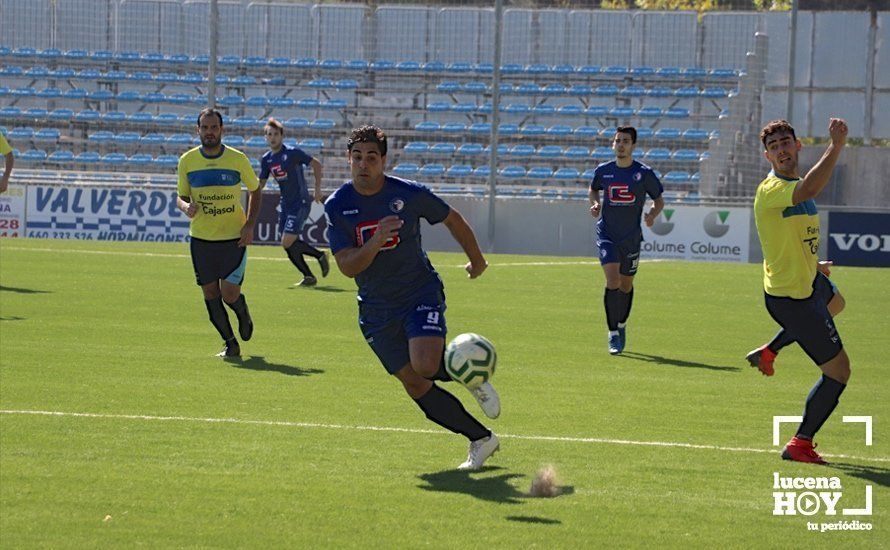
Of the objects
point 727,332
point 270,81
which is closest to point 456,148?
point 270,81

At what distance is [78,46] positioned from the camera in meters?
45.1

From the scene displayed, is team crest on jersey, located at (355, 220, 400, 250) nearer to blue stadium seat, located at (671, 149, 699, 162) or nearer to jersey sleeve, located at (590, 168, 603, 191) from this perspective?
jersey sleeve, located at (590, 168, 603, 191)

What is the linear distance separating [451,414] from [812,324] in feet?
7.62

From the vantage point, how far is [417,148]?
4050 centimetres

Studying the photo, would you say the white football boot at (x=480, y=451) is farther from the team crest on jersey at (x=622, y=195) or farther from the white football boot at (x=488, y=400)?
the team crest on jersey at (x=622, y=195)

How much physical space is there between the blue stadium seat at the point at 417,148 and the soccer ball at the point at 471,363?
3279cm

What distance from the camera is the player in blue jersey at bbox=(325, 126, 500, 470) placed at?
312 inches

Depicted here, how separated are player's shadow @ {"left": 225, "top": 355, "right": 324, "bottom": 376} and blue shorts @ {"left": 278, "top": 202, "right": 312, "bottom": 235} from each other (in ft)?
27.1

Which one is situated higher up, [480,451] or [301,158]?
[301,158]

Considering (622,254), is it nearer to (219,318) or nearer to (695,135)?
(219,318)

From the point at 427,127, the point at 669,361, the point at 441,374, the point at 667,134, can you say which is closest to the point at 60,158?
the point at 427,127

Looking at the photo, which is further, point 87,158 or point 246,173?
point 87,158

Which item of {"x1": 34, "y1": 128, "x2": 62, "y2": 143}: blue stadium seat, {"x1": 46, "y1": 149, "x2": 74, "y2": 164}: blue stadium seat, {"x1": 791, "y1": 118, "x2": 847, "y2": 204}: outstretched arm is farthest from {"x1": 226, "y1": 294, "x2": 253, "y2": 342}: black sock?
{"x1": 34, "y1": 128, "x2": 62, "y2": 143}: blue stadium seat

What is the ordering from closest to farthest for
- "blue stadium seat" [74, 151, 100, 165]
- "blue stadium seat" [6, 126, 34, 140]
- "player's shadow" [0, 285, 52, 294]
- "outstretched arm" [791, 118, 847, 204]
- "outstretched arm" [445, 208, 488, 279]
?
1. "outstretched arm" [791, 118, 847, 204]
2. "outstretched arm" [445, 208, 488, 279]
3. "player's shadow" [0, 285, 52, 294]
4. "blue stadium seat" [74, 151, 100, 165]
5. "blue stadium seat" [6, 126, 34, 140]
